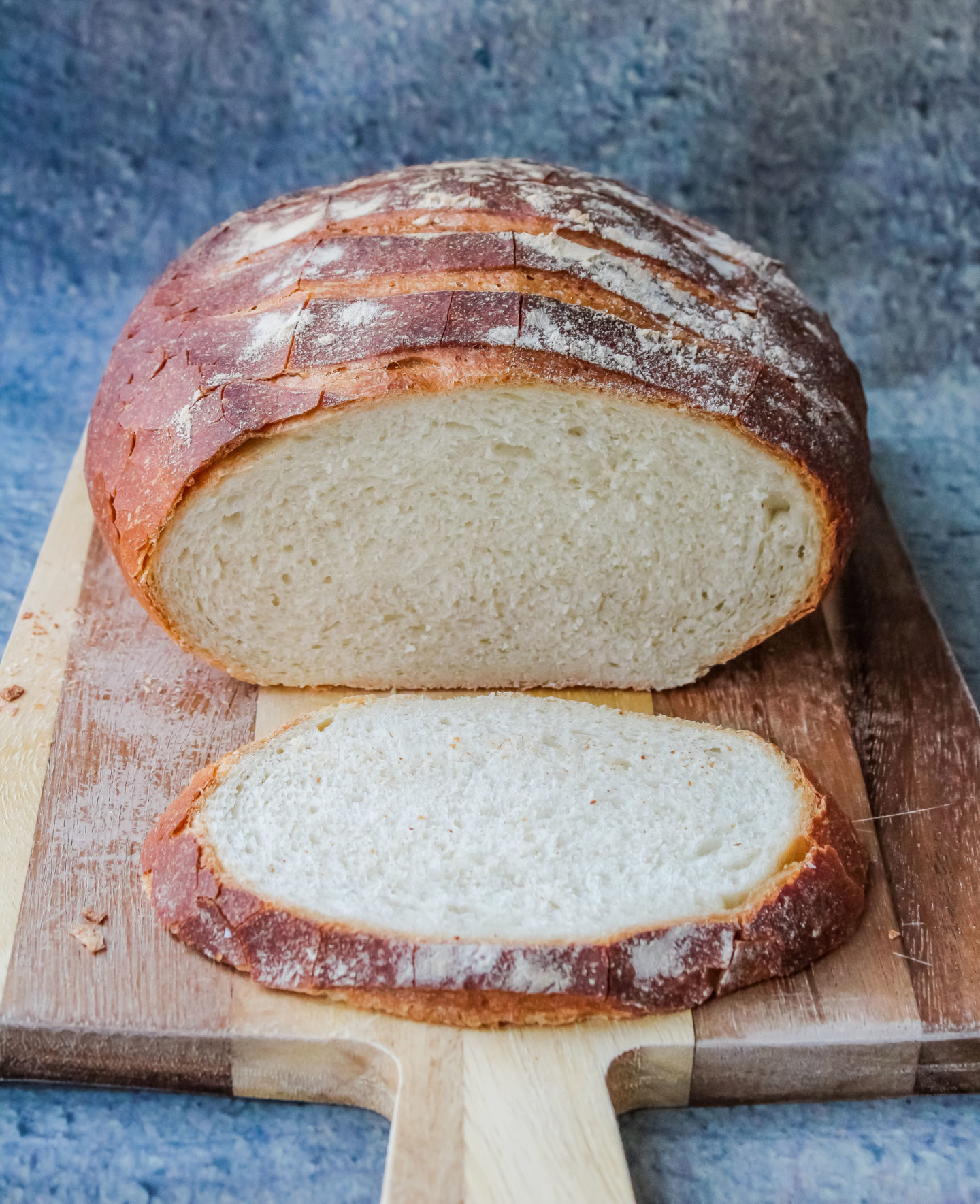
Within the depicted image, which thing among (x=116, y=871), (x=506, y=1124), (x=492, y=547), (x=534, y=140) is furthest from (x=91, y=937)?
(x=534, y=140)

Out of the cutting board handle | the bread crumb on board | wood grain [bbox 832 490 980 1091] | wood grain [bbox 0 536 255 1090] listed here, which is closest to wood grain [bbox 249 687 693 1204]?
the cutting board handle

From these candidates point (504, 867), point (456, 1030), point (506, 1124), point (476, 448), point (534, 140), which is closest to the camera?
point (506, 1124)

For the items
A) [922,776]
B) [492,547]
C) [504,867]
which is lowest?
[922,776]

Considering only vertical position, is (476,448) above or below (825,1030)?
above

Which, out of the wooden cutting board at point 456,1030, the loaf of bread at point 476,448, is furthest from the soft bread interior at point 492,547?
the wooden cutting board at point 456,1030

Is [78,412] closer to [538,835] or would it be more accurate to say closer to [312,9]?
[312,9]

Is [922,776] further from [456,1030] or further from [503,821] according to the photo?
[456,1030]

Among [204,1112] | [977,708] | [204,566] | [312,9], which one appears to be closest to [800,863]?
[977,708]
